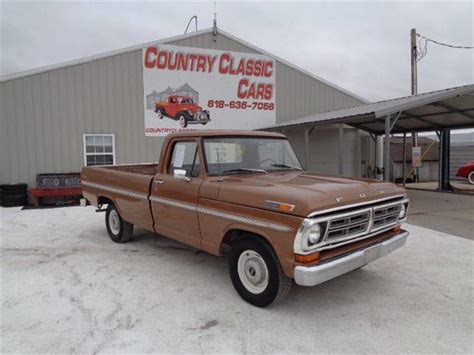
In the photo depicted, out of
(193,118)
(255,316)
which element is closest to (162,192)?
(255,316)

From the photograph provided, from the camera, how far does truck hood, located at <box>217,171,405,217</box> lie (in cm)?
310

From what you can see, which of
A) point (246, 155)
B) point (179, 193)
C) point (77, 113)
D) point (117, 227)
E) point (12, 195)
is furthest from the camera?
point (77, 113)

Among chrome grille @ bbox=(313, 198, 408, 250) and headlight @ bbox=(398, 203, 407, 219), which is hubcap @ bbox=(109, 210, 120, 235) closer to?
chrome grille @ bbox=(313, 198, 408, 250)

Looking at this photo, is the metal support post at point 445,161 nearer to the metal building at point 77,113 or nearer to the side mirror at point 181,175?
the metal building at point 77,113

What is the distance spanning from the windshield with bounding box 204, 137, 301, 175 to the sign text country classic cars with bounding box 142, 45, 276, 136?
8176 millimetres

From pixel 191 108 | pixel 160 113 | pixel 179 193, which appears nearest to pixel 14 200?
pixel 160 113

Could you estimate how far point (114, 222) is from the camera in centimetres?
627

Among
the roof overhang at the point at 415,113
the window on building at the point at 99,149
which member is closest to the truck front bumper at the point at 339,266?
the roof overhang at the point at 415,113

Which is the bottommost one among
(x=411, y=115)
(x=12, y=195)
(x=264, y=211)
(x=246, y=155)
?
(x=12, y=195)

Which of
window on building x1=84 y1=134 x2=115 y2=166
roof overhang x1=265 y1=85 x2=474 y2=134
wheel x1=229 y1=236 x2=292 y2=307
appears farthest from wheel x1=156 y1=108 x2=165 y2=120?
wheel x1=229 y1=236 x2=292 y2=307

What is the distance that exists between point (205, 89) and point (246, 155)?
29.8 feet

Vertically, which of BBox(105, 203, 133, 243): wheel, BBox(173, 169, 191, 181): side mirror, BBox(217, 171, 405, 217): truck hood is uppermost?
BBox(173, 169, 191, 181): side mirror

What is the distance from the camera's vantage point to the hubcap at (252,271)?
3.53 m

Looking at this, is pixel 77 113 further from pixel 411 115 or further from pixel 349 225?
pixel 411 115
